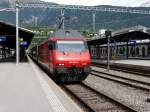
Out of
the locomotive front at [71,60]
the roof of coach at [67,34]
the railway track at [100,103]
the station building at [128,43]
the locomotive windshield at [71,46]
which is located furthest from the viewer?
the station building at [128,43]

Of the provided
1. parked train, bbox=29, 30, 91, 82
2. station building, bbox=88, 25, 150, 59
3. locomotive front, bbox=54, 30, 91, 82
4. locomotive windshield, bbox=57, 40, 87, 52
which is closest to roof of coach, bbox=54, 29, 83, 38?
parked train, bbox=29, 30, 91, 82

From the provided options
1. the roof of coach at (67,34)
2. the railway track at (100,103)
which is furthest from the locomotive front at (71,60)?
the railway track at (100,103)

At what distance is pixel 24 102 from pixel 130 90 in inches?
271

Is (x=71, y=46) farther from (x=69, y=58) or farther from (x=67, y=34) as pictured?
(x=67, y=34)

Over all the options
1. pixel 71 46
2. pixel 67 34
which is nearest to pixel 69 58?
pixel 71 46

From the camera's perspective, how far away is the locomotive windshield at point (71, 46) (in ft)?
63.1

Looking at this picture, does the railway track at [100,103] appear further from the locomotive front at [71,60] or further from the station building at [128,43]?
the station building at [128,43]

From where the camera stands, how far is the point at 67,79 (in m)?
19.2

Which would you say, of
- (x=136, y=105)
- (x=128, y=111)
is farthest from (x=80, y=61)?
(x=128, y=111)

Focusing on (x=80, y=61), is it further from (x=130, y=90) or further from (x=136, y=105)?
(x=136, y=105)

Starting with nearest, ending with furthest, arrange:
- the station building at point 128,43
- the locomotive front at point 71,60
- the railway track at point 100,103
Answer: the railway track at point 100,103, the locomotive front at point 71,60, the station building at point 128,43

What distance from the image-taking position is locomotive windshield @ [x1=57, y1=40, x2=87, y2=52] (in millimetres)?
19219

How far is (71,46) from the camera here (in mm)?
19375

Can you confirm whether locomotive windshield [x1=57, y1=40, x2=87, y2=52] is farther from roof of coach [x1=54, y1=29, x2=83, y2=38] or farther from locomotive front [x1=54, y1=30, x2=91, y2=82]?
roof of coach [x1=54, y1=29, x2=83, y2=38]
